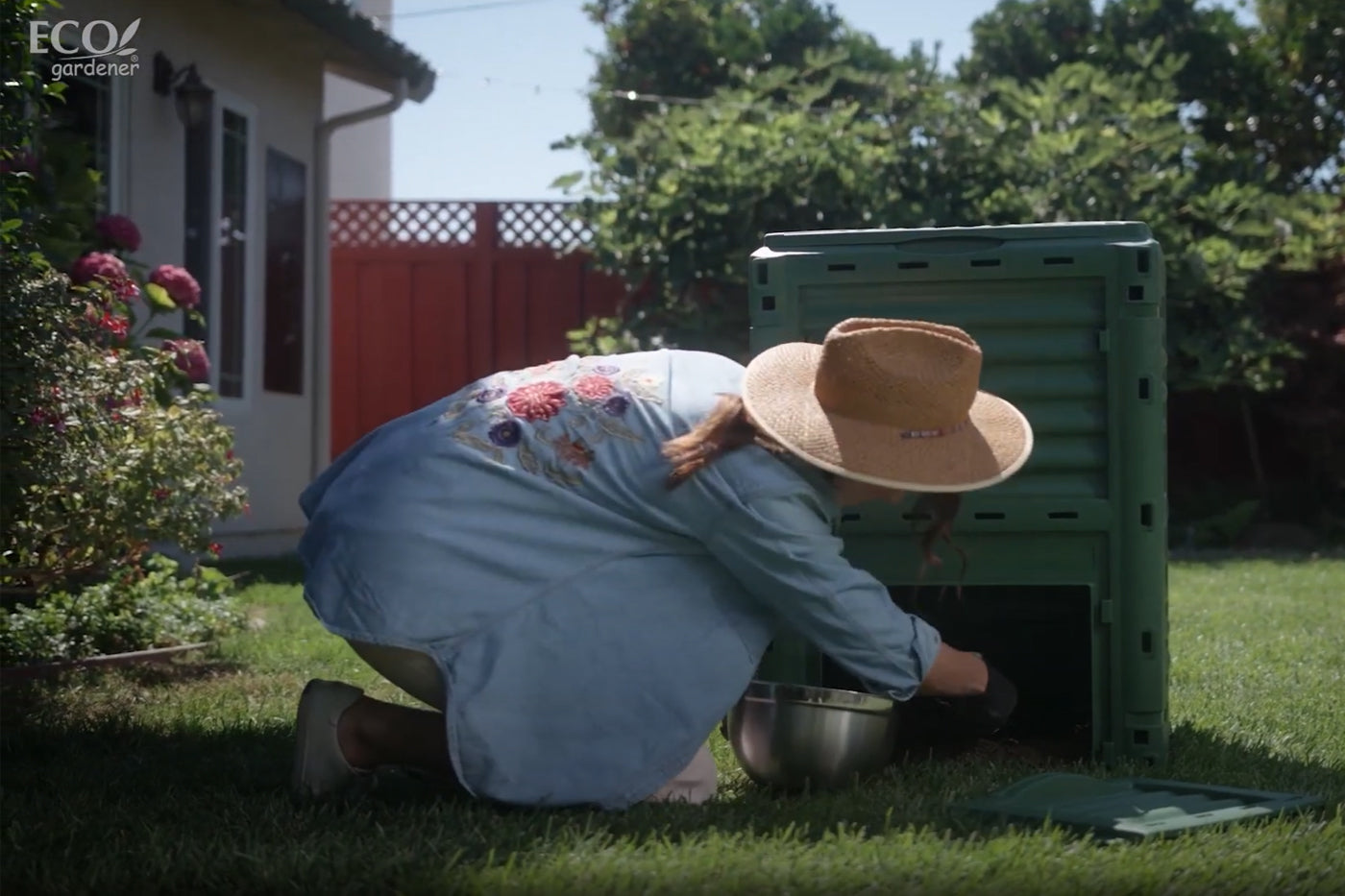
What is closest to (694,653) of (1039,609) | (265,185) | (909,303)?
(909,303)

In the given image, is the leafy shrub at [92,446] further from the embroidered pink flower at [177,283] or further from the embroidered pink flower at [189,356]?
the embroidered pink flower at [177,283]

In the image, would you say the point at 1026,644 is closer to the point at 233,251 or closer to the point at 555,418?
the point at 555,418

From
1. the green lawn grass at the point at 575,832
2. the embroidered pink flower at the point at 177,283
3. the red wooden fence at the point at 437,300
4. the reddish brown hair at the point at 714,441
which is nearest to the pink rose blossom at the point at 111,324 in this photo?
the green lawn grass at the point at 575,832

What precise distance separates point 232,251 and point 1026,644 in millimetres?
5843

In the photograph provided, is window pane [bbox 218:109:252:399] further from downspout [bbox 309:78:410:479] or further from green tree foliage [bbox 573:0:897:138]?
green tree foliage [bbox 573:0:897:138]

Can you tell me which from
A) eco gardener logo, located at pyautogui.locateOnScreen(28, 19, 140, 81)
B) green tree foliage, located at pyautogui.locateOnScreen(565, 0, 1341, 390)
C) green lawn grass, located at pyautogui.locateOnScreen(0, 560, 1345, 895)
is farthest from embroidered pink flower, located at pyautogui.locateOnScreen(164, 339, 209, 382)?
green tree foliage, located at pyautogui.locateOnScreen(565, 0, 1341, 390)

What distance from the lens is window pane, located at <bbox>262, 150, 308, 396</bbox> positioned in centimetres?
962

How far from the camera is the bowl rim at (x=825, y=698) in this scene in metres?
3.33

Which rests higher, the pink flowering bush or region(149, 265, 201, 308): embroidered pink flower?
region(149, 265, 201, 308): embroidered pink flower

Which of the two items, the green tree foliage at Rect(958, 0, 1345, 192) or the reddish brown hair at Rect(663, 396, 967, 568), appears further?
the green tree foliage at Rect(958, 0, 1345, 192)

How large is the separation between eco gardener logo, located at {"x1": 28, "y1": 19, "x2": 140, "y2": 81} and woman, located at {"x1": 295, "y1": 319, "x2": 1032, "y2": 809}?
370 cm

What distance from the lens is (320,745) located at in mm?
3240

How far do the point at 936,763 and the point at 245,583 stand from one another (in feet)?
15.0

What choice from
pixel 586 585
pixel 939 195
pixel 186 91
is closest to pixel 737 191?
pixel 939 195
